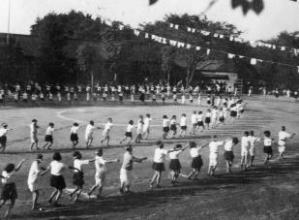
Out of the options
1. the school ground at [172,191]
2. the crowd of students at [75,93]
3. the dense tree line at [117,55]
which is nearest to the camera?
the school ground at [172,191]

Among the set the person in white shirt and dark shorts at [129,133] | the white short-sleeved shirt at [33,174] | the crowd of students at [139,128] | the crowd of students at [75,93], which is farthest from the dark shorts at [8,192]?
the crowd of students at [75,93]

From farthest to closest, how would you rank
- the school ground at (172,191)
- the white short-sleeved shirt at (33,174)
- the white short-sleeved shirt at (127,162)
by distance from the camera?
1. the white short-sleeved shirt at (127,162)
2. the white short-sleeved shirt at (33,174)
3. the school ground at (172,191)

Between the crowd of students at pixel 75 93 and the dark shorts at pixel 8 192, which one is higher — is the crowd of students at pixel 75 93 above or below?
above

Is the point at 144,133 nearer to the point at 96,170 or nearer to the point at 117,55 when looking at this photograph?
the point at 96,170

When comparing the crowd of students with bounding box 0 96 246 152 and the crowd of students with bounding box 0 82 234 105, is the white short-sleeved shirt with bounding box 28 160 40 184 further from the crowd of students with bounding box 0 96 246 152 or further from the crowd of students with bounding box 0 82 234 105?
the crowd of students with bounding box 0 82 234 105

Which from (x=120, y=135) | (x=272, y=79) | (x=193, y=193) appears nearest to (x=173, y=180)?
(x=193, y=193)

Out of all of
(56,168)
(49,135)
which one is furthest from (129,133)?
(56,168)

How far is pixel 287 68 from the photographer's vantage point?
72875mm

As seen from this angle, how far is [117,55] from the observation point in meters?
57.6

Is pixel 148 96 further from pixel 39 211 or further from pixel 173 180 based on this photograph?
pixel 39 211

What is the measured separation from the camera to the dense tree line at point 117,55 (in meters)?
52.5

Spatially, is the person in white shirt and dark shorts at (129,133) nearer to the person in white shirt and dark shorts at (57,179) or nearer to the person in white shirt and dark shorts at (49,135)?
the person in white shirt and dark shorts at (49,135)

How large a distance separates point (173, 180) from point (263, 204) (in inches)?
164

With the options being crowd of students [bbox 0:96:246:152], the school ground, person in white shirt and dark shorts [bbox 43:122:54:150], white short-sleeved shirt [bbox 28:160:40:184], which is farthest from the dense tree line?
white short-sleeved shirt [bbox 28:160:40:184]
